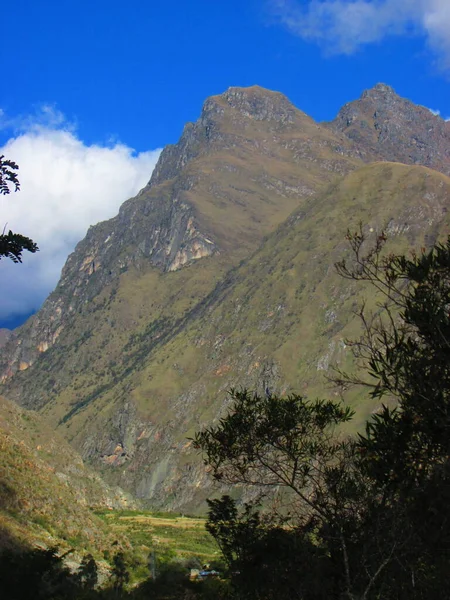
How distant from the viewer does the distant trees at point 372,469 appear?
68.6 feet

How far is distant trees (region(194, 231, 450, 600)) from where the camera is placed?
68.6ft

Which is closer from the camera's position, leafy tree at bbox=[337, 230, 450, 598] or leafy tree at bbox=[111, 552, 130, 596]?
leafy tree at bbox=[337, 230, 450, 598]

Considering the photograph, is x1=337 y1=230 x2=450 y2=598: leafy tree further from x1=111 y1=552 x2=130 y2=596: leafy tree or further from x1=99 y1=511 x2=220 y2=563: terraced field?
x1=99 y1=511 x2=220 y2=563: terraced field

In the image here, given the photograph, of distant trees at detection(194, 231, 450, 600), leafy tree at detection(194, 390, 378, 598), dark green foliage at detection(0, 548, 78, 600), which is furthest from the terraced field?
distant trees at detection(194, 231, 450, 600)

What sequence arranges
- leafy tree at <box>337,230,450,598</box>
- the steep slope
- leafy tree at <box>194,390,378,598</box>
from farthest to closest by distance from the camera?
the steep slope < leafy tree at <box>194,390,378,598</box> < leafy tree at <box>337,230,450,598</box>

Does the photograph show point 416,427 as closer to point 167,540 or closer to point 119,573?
point 119,573

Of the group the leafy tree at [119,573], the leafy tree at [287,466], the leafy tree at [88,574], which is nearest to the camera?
the leafy tree at [287,466]

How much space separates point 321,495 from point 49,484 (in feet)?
128

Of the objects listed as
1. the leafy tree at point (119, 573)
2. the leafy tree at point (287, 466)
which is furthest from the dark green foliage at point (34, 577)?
the leafy tree at point (287, 466)

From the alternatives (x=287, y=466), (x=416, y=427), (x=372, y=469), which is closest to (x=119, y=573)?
(x=287, y=466)

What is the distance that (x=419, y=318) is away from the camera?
71.2 feet

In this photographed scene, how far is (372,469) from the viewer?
22344 millimetres

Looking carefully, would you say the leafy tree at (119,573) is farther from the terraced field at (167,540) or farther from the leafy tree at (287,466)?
the leafy tree at (287,466)

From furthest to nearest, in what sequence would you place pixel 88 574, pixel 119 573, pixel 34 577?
pixel 119 573 → pixel 88 574 → pixel 34 577
